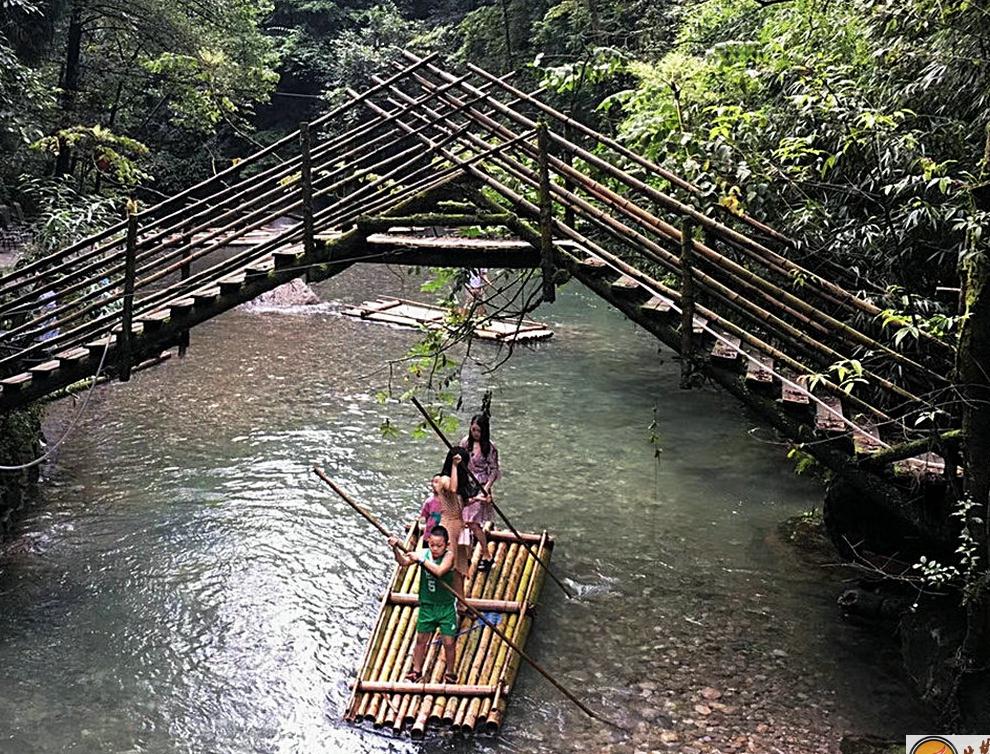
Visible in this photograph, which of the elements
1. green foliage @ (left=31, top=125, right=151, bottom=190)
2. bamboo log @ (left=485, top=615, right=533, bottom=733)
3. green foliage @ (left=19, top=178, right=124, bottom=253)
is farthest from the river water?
green foliage @ (left=31, top=125, right=151, bottom=190)

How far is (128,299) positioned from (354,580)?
323 centimetres

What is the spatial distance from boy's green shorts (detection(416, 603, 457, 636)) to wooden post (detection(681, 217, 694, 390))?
2.46m

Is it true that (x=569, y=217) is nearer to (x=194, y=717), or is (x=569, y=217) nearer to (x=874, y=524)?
(x=874, y=524)

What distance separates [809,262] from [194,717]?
630cm

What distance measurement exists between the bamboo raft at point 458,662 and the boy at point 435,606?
0.30 ft

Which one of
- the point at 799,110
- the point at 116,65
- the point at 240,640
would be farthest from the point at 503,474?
the point at 116,65

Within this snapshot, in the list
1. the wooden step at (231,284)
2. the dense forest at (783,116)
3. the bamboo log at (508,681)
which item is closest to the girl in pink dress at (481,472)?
the bamboo log at (508,681)

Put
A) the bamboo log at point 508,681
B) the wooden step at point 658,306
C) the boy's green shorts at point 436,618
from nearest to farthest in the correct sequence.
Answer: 1. the bamboo log at point 508,681
2. the boy's green shorts at point 436,618
3. the wooden step at point 658,306

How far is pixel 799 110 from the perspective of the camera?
28.6 feet

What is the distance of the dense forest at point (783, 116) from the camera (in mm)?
7168

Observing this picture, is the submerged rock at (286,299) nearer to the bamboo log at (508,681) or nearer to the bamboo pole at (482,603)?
the bamboo pole at (482,603)

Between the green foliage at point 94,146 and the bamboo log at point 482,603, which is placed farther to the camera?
the green foliage at point 94,146

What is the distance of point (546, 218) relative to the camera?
24.0ft

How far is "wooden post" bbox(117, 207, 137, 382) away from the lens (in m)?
7.52
